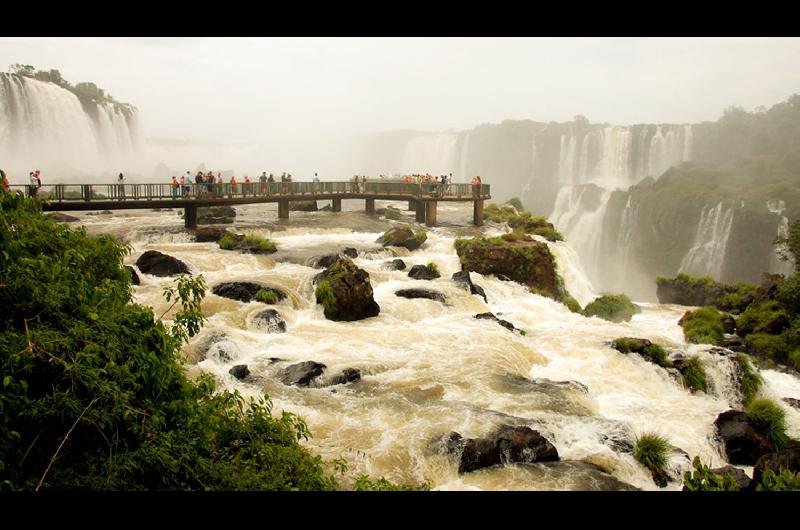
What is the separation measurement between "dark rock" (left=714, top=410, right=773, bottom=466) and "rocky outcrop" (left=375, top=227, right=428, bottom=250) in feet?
51.9

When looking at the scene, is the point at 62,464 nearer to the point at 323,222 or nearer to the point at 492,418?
the point at 492,418

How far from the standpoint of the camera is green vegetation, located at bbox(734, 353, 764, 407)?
13.9 meters

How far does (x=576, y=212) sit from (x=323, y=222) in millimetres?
26783

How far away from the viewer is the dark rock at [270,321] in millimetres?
15008

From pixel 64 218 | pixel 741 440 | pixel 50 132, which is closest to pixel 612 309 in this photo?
pixel 741 440

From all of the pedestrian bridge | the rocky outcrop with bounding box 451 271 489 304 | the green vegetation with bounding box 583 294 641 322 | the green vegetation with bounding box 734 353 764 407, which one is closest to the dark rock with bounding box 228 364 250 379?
the rocky outcrop with bounding box 451 271 489 304

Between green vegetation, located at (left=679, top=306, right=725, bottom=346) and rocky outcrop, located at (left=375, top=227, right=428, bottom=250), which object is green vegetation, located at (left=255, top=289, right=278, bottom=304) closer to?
rocky outcrop, located at (left=375, top=227, right=428, bottom=250)

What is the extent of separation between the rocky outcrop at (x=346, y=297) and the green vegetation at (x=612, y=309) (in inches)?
357

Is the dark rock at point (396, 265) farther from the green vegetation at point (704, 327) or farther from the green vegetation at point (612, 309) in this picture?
the green vegetation at point (704, 327)

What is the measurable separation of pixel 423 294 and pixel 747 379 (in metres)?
9.33

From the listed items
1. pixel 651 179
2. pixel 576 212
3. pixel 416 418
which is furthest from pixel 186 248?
pixel 651 179

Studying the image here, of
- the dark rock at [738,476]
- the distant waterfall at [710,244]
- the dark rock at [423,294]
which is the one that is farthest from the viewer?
the distant waterfall at [710,244]

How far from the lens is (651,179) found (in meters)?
48.8

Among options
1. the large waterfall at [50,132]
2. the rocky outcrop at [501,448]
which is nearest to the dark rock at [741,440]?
the rocky outcrop at [501,448]
